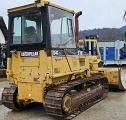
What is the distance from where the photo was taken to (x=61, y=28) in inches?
287

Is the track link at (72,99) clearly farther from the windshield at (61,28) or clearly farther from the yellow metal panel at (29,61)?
the windshield at (61,28)

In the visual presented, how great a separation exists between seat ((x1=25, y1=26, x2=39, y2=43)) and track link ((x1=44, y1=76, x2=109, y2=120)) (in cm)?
136

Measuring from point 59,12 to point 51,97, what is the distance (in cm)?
228

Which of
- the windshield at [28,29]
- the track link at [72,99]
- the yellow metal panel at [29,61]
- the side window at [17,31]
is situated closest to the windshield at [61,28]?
the windshield at [28,29]

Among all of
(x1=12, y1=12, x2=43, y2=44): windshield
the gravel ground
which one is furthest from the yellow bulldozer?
the gravel ground

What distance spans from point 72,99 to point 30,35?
6.62ft

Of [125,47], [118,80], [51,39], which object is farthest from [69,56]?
[125,47]

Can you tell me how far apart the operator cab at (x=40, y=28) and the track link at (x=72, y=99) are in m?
1.07

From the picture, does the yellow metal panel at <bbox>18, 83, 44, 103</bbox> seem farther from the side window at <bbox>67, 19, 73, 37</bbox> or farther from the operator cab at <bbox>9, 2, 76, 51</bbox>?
the side window at <bbox>67, 19, 73, 37</bbox>

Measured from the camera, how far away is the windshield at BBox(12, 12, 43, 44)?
7.03 metres

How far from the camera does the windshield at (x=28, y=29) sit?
7.03 metres

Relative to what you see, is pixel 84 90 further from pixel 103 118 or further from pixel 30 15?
pixel 30 15

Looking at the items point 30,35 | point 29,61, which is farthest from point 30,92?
point 30,35

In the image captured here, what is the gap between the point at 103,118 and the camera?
22.7 ft
